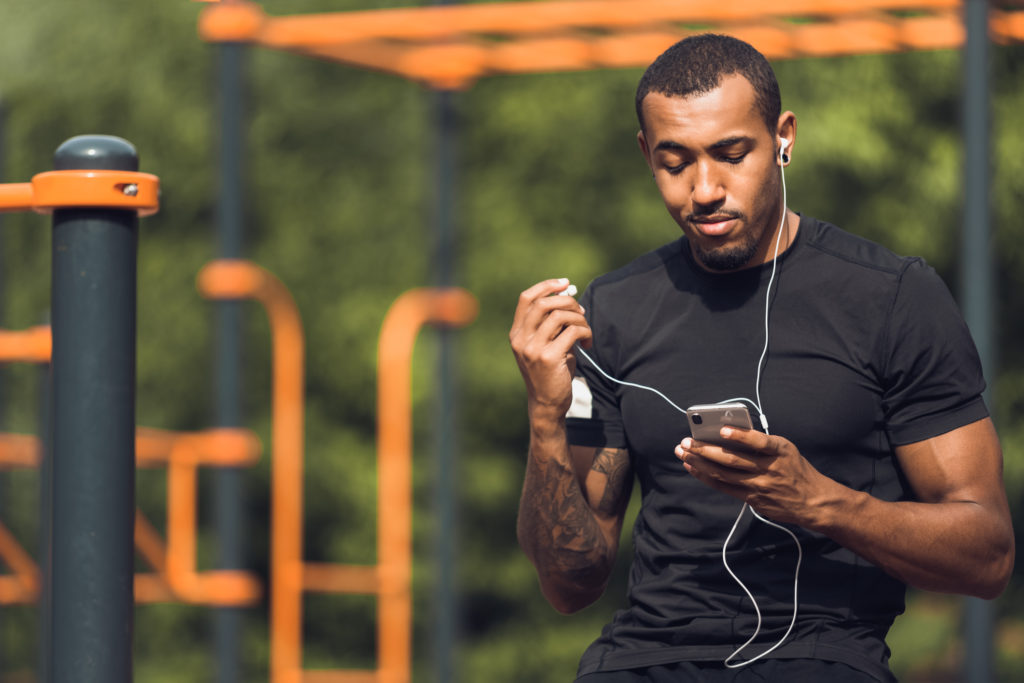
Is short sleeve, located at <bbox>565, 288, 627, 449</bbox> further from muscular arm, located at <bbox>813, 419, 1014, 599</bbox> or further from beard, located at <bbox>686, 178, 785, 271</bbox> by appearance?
muscular arm, located at <bbox>813, 419, 1014, 599</bbox>

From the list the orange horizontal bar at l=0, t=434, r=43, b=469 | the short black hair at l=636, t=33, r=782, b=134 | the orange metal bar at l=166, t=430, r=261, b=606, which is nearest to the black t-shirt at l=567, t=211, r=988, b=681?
the short black hair at l=636, t=33, r=782, b=134

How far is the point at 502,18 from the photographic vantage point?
514cm

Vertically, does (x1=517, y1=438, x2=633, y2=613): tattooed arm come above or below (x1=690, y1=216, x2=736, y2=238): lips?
below

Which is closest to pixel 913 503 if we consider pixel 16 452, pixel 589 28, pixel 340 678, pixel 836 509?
pixel 836 509

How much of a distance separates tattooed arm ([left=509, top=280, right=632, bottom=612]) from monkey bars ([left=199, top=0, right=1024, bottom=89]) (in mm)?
2502

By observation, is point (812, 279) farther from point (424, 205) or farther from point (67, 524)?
point (424, 205)

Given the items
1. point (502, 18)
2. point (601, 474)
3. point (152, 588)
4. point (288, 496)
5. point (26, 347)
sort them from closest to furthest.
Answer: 1. point (601, 474)
2. point (26, 347)
3. point (502, 18)
4. point (288, 496)
5. point (152, 588)

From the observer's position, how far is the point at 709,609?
2400 mm

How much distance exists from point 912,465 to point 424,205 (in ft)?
29.9

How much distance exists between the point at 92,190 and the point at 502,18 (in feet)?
10.3

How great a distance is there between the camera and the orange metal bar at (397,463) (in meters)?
6.35

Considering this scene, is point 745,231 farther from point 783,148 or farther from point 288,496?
point 288,496

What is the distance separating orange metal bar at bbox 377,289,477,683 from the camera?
6.35 metres

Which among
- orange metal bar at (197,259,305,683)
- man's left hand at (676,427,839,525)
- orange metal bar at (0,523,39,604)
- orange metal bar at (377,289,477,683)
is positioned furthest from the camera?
orange metal bar at (377,289,477,683)
